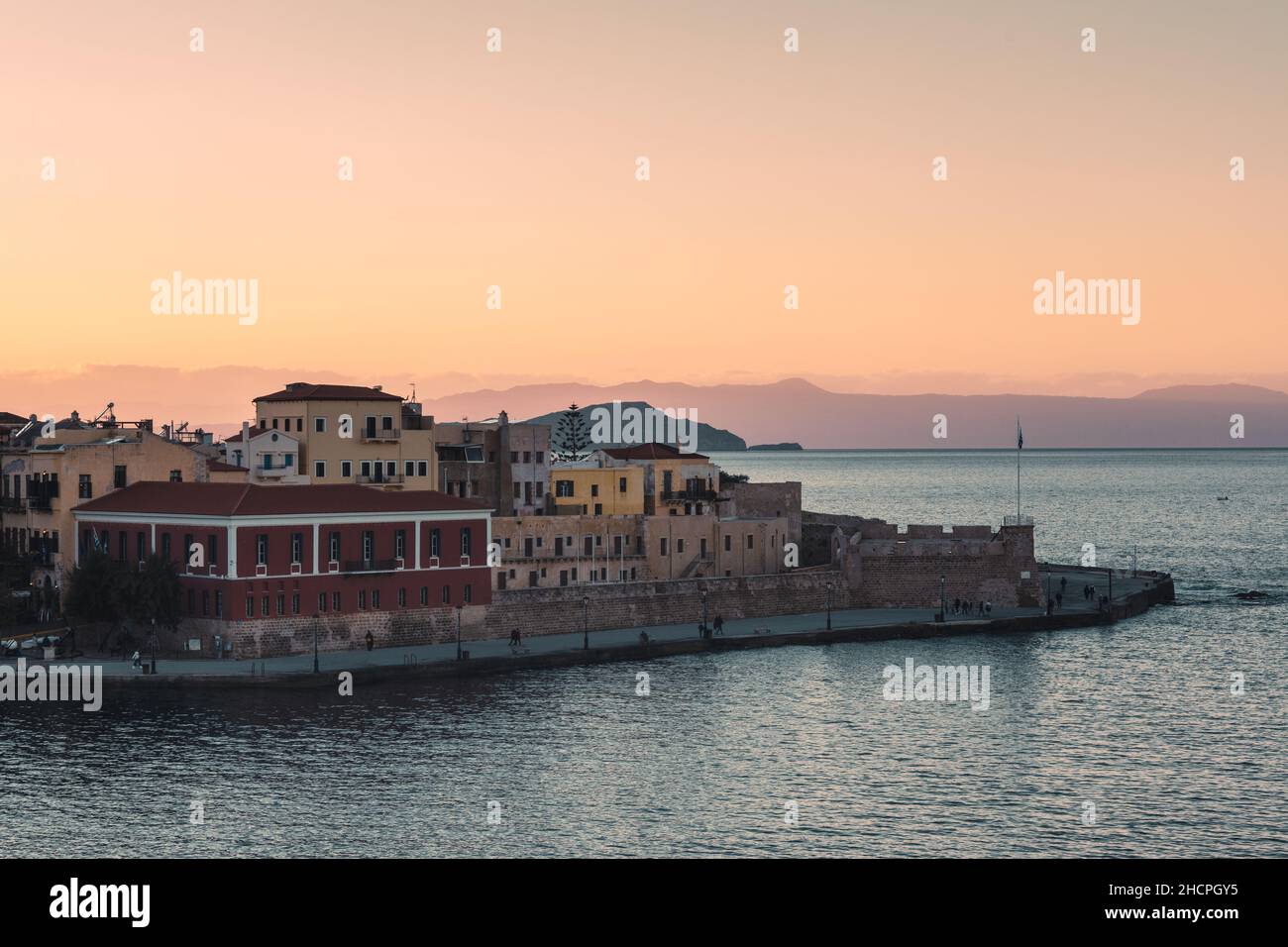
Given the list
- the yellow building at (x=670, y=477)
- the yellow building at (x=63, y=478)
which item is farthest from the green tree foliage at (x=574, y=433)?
the yellow building at (x=63, y=478)

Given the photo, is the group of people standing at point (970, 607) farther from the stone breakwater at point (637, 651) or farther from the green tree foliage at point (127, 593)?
the green tree foliage at point (127, 593)

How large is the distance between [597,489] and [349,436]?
16344 millimetres

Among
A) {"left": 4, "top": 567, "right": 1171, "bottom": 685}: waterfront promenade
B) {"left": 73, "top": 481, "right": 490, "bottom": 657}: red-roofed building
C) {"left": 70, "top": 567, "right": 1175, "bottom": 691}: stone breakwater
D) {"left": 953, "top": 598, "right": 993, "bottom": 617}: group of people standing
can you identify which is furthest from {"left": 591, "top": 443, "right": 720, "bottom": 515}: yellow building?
{"left": 73, "top": 481, "right": 490, "bottom": 657}: red-roofed building

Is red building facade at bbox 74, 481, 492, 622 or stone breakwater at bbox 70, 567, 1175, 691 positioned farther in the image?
red building facade at bbox 74, 481, 492, 622

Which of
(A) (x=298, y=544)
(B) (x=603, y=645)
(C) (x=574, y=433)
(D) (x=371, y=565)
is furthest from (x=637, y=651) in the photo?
(C) (x=574, y=433)

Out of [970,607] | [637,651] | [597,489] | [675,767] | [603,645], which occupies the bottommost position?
[675,767]

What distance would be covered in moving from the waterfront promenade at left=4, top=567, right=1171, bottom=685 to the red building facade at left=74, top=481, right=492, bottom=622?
267 cm

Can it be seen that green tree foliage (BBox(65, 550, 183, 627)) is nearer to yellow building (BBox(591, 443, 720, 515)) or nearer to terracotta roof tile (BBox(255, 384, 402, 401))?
terracotta roof tile (BBox(255, 384, 402, 401))

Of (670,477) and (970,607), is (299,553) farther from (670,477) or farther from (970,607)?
(970,607)

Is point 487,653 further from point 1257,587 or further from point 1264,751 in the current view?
point 1257,587

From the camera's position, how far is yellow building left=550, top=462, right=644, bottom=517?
315ft

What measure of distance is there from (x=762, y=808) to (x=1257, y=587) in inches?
3695

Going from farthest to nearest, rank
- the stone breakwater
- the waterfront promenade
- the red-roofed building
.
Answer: the red-roofed building < the waterfront promenade < the stone breakwater

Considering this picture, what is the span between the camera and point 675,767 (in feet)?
174
